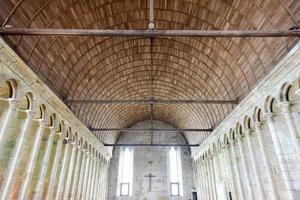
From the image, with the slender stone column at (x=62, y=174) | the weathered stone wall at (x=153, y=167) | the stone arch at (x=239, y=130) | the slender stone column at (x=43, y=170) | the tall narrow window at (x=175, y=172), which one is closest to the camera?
the slender stone column at (x=43, y=170)

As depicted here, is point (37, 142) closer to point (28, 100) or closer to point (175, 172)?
point (28, 100)

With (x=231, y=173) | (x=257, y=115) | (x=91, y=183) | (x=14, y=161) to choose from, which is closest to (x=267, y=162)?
(x=257, y=115)

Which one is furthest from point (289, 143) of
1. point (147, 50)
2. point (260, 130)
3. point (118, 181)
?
point (118, 181)

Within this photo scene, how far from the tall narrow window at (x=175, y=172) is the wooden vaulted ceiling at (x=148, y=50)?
10.8 m

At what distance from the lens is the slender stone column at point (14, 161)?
372 inches

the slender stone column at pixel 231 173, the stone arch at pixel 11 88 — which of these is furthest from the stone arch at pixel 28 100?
the slender stone column at pixel 231 173

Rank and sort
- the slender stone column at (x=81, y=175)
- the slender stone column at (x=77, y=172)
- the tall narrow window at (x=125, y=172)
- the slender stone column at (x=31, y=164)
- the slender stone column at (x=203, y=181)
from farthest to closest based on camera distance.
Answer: the tall narrow window at (x=125, y=172) < the slender stone column at (x=203, y=181) < the slender stone column at (x=81, y=175) < the slender stone column at (x=77, y=172) < the slender stone column at (x=31, y=164)

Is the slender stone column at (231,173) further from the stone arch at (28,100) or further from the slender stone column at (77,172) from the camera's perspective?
the stone arch at (28,100)

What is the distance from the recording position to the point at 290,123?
10148 mm

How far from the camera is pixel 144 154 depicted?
32.8 m

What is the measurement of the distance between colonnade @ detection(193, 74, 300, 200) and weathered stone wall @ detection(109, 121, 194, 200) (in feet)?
33.5

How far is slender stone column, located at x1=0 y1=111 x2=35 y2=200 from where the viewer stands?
9.45 metres

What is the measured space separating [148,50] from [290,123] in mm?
11656

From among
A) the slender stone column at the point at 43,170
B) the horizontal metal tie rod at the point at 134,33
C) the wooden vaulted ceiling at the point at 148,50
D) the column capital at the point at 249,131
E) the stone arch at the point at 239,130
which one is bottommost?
the slender stone column at the point at 43,170
